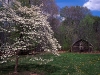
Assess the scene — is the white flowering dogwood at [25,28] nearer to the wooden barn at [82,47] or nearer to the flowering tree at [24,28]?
the flowering tree at [24,28]

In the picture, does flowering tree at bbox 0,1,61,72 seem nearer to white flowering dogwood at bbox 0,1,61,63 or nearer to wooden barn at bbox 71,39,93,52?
white flowering dogwood at bbox 0,1,61,63

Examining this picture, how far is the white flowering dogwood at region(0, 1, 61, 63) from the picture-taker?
13.7m

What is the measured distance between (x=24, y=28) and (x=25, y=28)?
114 mm

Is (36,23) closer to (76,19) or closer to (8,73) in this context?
(8,73)

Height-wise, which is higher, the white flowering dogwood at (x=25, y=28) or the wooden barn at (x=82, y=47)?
the white flowering dogwood at (x=25, y=28)

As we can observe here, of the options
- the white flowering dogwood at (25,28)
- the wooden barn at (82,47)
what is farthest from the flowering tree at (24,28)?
the wooden barn at (82,47)

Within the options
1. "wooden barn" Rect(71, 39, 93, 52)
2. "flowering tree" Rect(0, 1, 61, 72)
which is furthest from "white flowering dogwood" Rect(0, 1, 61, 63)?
"wooden barn" Rect(71, 39, 93, 52)

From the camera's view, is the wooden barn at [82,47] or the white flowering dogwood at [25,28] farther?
the wooden barn at [82,47]

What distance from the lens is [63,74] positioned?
14.0m

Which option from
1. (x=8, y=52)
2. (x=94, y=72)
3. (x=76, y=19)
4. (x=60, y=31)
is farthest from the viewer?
(x=76, y=19)

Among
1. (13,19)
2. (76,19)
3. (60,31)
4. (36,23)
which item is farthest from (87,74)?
A: (76,19)

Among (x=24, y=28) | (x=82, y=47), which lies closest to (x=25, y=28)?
(x=24, y=28)

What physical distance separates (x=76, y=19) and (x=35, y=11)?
48798 mm

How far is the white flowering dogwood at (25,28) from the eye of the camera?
539 inches
